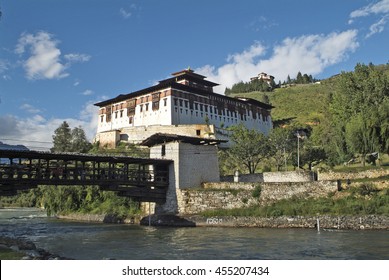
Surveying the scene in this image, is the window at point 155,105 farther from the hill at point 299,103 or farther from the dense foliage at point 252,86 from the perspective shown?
the dense foliage at point 252,86

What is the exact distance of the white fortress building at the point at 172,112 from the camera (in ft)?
218

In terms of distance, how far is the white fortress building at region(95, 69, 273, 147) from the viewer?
218ft

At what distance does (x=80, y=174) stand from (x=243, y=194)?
45.7 ft

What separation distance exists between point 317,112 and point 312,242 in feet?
284

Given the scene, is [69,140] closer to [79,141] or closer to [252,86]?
[79,141]

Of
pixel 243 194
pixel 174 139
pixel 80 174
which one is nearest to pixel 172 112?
pixel 174 139

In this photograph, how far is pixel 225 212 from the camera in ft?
106

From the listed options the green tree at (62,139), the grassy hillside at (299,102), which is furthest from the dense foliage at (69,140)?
the grassy hillside at (299,102)

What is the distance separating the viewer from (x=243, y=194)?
1297 inches

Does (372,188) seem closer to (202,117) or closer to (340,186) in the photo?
(340,186)

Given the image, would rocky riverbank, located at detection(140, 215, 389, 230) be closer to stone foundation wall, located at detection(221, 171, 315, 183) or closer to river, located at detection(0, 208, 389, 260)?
river, located at detection(0, 208, 389, 260)

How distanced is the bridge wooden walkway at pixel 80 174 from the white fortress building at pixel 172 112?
2778cm

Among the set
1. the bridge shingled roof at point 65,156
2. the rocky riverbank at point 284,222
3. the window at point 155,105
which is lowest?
the rocky riverbank at point 284,222

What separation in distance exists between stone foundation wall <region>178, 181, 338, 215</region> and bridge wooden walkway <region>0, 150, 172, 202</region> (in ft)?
10.2
